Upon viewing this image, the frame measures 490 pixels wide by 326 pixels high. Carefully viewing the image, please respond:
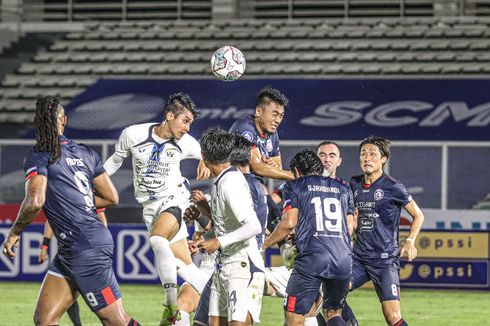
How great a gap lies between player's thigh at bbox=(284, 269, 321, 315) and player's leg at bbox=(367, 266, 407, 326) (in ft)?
4.35

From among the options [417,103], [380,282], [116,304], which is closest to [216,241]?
[116,304]

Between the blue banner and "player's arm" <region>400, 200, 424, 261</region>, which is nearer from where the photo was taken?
"player's arm" <region>400, 200, 424, 261</region>

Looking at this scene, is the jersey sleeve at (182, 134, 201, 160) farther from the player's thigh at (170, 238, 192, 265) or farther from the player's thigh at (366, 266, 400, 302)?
the player's thigh at (366, 266, 400, 302)

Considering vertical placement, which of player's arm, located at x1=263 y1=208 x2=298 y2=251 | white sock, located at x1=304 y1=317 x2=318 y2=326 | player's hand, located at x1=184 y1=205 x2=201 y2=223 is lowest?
white sock, located at x1=304 y1=317 x2=318 y2=326

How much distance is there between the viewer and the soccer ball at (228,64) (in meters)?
11.5

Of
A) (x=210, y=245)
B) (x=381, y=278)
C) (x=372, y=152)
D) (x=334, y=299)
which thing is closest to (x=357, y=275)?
(x=381, y=278)

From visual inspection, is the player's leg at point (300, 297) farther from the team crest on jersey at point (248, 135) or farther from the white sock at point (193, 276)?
the team crest on jersey at point (248, 135)

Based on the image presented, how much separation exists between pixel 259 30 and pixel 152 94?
465cm

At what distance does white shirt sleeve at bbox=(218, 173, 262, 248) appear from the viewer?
747 centimetres

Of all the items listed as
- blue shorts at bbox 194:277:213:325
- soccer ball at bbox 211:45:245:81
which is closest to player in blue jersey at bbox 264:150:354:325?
blue shorts at bbox 194:277:213:325

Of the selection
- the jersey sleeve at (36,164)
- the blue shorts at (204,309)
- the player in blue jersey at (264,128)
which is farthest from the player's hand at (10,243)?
the player in blue jersey at (264,128)

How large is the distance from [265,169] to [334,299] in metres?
1.88

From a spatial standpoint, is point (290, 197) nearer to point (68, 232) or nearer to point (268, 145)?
point (68, 232)

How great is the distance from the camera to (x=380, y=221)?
9727 millimetres
